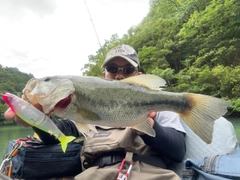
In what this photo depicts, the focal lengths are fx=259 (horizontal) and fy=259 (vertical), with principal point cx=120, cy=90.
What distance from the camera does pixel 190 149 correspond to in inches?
103

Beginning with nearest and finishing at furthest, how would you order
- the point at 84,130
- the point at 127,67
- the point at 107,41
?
1. the point at 84,130
2. the point at 127,67
3. the point at 107,41

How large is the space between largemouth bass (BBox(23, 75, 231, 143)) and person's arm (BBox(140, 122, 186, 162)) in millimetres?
347

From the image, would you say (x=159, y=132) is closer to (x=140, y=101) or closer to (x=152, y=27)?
(x=140, y=101)

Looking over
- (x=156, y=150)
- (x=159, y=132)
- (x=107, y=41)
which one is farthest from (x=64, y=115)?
(x=107, y=41)

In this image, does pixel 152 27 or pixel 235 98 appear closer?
pixel 235 98

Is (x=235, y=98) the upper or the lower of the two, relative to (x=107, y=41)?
lower

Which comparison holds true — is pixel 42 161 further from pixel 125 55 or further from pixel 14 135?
pixel 14 135

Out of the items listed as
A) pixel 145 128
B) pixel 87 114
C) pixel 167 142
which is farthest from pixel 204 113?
pixel 87 114

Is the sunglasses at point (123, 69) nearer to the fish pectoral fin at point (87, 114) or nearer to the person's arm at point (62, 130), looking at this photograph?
the person's arm at point (62, 130)

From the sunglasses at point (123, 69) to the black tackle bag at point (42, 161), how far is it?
0.98 m

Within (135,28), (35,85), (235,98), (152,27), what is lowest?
(235,98)

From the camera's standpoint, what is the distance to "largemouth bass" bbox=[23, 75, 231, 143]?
1613 millimetres

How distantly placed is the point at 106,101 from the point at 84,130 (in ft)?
0.80

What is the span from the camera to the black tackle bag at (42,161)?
2.56m
